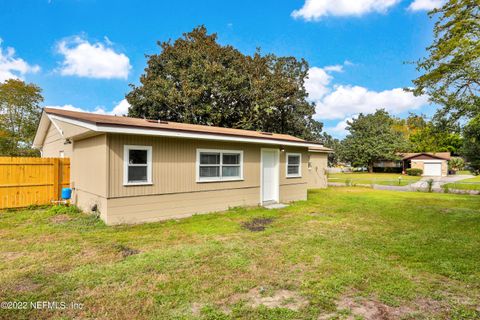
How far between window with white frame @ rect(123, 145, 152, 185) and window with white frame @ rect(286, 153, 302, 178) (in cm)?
604

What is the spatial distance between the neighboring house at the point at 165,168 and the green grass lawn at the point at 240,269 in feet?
2.53

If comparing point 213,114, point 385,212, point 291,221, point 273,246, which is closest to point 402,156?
point 213,114

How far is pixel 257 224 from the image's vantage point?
7047 millimetres

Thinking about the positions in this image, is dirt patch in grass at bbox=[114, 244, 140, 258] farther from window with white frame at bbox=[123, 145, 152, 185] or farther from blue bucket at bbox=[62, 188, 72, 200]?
blue bucket at bbox=[62, 188, 72, 200]

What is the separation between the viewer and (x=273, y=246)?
5184 millimetres

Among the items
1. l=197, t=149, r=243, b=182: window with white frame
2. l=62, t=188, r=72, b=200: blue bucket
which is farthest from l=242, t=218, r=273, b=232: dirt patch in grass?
l=62, t=188, r=72, b=200: blue bucket

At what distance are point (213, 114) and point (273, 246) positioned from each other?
1509cm

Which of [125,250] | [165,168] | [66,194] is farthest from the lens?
[66,194]

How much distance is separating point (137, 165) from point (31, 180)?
14.7ft

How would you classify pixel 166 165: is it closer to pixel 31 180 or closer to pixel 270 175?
pixel 270 175

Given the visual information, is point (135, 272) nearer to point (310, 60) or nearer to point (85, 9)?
point (85, 9)

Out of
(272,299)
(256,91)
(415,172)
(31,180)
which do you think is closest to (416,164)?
(415,172)

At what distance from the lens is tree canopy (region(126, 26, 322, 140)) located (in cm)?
1855

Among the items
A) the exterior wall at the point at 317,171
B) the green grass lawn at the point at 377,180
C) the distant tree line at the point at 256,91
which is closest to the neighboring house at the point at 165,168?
the distant tree line at the point at 256,91
